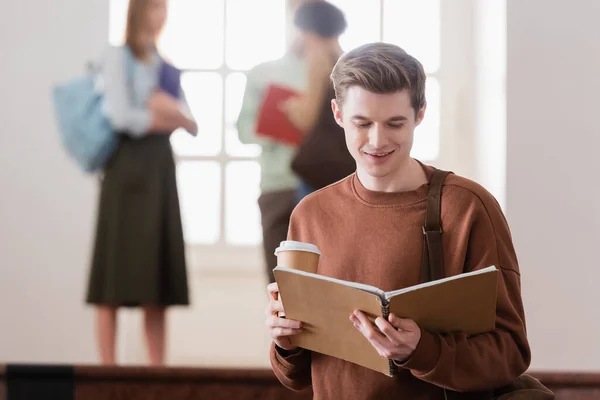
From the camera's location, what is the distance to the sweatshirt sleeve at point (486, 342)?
139cm

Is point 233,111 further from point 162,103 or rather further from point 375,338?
point 375,338

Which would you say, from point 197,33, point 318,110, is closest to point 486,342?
point 318,110

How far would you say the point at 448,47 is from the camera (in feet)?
13.5

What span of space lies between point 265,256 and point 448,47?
1479 millimetres

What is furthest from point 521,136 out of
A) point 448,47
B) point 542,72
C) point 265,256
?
point 265,256

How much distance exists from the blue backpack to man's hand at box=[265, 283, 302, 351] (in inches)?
81.1

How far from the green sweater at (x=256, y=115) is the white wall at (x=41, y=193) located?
1023 mm

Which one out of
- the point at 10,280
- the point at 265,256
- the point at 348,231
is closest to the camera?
the point at 348,231

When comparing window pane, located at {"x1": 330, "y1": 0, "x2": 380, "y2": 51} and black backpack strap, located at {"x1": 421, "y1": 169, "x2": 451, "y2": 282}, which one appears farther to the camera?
window pane, located at {"x1": 330, "y1": 0, "x2": 380, "y2": 51}

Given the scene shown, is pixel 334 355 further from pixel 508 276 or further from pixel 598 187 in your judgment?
pixel 598 187

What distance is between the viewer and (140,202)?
3.46 m

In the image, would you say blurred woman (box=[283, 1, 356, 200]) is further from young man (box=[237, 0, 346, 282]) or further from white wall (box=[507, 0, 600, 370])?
white wall (box=[507, 0, 600, 370])

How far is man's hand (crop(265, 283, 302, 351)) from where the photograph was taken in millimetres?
1499

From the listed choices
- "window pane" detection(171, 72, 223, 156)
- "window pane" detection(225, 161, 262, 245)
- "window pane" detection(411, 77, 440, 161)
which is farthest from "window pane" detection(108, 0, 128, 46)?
"window pane" detection(411, 77, 440, 161)
